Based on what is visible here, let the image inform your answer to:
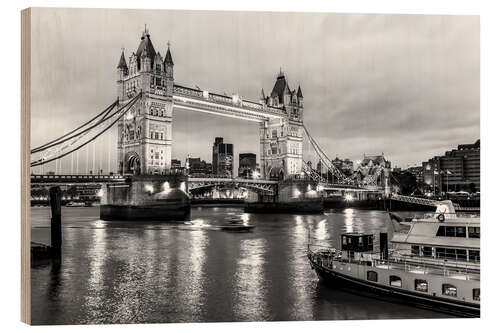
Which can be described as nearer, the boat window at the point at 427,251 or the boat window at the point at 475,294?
the boat window at the point at 475,294

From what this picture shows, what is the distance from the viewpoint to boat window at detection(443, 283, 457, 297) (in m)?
12.0

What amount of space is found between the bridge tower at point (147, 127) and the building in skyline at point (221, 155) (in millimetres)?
4219

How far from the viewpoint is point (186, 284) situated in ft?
47.8

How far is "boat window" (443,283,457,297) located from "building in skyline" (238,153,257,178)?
14.8m

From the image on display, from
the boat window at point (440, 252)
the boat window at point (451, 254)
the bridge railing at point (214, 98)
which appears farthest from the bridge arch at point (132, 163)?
the boat window at point (451, 254)

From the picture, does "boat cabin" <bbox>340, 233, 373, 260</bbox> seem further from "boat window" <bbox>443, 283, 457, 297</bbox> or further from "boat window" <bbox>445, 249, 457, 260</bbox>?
"boat window" <bbox>443, 283, 457, 297</bbox>

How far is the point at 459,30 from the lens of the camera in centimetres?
1287

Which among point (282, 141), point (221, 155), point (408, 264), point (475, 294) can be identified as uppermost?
point (282, 141)

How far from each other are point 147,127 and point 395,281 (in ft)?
65.6

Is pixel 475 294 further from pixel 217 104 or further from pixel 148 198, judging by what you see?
pixel 148 198

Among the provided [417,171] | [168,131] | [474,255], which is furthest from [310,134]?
[168,131]

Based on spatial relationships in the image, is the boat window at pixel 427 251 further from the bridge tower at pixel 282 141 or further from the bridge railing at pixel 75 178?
the bridge tower at pixel 282 141

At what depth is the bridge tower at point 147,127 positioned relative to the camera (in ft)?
88.7

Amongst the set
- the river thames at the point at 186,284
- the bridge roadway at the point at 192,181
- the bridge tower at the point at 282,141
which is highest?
the bridge tower at the point at 282,141
